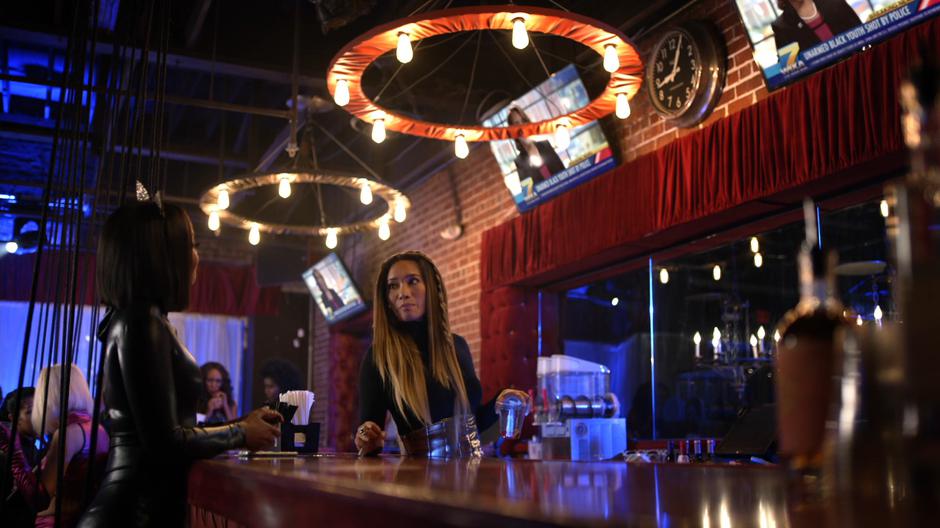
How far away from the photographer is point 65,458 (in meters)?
3.35

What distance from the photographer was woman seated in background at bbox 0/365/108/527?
3.08 metres

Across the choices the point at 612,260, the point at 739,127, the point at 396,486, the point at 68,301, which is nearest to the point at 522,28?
the point at 739,127

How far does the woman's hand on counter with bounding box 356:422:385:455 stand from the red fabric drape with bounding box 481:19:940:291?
89.3 inches

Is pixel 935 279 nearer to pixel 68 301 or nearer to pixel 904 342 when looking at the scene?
pixel 904 342

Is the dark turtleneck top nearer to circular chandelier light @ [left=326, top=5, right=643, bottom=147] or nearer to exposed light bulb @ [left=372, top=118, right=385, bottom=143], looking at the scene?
circular chandelier light @ [left=326, top=5, right=643, bottom=147]

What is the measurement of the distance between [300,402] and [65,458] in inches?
46.6

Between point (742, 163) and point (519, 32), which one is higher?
point (519, 32)

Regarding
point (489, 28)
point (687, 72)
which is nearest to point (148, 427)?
point (489, 28)

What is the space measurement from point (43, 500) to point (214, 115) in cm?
605

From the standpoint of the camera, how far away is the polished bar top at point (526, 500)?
0.69 meters

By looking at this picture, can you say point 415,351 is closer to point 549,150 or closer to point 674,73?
point 674,73

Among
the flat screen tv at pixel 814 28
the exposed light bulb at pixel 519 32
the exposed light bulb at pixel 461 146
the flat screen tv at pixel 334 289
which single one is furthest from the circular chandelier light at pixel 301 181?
the flat screen tv at pixel 814 28

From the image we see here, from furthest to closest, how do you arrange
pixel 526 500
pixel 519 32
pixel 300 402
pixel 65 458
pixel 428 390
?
pixel 519 32, pixel 65 458, pixel 428 390, pixel 300 402, pixel 526 500

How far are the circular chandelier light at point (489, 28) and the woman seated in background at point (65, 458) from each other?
1901 mm
